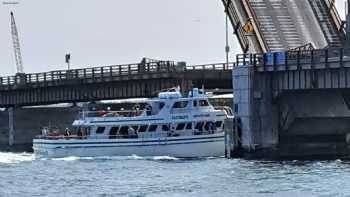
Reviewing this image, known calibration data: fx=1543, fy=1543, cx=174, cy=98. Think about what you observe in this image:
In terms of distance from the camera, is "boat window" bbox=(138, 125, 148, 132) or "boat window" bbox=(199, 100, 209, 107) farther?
"boat window" bbox=(138, 125, 148, 132)

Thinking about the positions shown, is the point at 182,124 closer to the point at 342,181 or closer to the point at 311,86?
the point at 311,86

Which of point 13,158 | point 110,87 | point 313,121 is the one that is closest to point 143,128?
point 313,121

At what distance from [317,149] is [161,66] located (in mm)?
24741

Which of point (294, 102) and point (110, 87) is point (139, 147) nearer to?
point (294, 102)

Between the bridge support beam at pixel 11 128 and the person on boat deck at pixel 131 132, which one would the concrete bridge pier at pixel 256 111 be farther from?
the bridge support beam at pixel 11 128

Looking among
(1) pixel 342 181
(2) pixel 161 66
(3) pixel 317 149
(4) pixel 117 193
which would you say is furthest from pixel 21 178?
(2) pixel 161 66

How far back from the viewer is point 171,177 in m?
82.8

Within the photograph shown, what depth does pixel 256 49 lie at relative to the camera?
114312mm

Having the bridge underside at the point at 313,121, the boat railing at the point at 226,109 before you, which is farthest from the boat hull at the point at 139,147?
the bridge underside at the point at 313,121

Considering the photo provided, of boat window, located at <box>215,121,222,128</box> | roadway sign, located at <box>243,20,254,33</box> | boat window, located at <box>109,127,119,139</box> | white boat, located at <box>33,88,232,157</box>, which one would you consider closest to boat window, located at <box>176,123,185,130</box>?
white boat, located at <box>33,88,232,157</box>

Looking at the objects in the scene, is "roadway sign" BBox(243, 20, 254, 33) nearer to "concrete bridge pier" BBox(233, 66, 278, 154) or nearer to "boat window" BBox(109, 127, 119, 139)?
"concrete bridge pier" BBox(233, 66, 278, 154)

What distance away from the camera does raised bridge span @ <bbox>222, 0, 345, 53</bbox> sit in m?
114

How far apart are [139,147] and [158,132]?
1.61 metres

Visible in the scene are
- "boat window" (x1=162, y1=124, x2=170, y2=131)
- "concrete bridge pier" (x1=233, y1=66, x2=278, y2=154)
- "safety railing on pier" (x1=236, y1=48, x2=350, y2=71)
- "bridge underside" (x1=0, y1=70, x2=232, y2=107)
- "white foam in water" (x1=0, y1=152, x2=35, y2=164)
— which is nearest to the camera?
"safety railing on pier" (x1=236, y1=48, x2=350, y2=71)
